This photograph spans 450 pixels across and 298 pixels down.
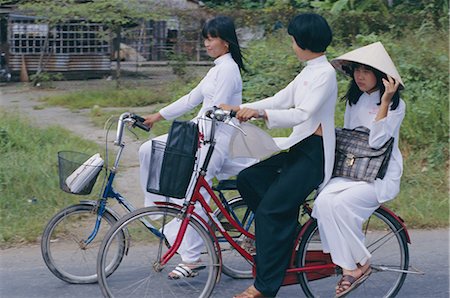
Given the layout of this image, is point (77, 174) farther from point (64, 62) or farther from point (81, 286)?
point (64, 62)

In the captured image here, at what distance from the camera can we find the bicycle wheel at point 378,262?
4582 millimetres

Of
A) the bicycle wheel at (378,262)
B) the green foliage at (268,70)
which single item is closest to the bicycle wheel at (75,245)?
the bicycle wheel at (378,262)

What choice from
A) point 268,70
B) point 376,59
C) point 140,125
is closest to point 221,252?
point 140,125

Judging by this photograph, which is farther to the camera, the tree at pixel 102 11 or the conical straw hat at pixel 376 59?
the tree at pixel 102 11

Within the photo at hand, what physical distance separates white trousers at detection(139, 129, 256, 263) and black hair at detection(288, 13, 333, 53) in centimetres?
91

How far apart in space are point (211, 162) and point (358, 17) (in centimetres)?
883

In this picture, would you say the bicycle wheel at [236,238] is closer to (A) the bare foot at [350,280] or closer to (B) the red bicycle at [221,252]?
(B) the red bicycle at [221,252]

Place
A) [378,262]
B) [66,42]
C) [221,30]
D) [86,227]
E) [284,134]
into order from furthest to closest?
[66,42], [284,134], [86,227], [378,262], [221,30]

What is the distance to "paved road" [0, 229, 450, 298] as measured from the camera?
4.96 metres

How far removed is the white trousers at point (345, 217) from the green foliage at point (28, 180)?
8.78 ft

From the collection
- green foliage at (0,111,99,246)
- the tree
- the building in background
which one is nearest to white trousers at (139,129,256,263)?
green foliage at (0,111,99,246)

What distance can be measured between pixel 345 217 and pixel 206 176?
102 cm

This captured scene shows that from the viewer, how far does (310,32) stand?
4273 mm

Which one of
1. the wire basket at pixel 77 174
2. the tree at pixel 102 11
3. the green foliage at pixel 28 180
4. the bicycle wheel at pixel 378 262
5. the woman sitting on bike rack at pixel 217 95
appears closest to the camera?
the bicycle wheel at pixel 378 262
